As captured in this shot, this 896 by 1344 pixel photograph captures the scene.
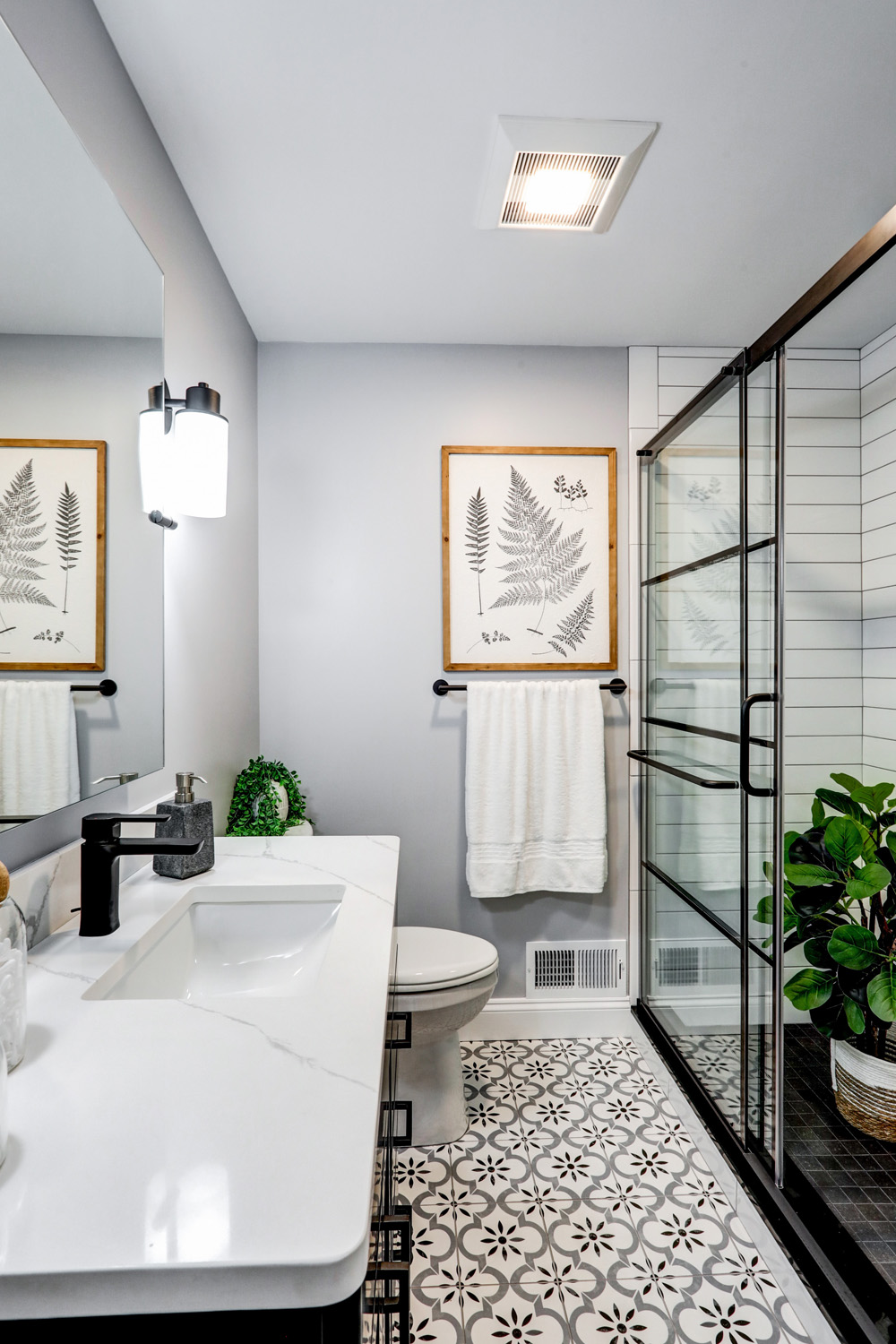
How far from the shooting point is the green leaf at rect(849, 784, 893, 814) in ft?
5.51

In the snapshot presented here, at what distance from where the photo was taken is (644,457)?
2.53 m

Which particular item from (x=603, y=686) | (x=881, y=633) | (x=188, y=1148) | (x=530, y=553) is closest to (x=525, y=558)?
(x=530, y=553)

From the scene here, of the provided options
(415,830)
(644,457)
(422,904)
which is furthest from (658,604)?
(422,904)

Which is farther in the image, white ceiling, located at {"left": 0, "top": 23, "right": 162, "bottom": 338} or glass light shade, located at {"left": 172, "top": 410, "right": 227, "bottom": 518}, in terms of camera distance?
glass light shade, located at {"left": 172, "top": 410, "right": 227, "bottom": 518}

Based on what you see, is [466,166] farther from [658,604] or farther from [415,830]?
[415,830]

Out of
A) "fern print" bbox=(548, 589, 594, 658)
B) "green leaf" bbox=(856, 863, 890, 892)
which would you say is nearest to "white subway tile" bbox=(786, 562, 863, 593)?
"green leaf" bbox=(856, 863, 890, 892)

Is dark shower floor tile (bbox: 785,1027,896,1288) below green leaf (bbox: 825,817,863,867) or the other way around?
below

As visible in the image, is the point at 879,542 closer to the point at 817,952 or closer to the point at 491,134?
the point at 817,952

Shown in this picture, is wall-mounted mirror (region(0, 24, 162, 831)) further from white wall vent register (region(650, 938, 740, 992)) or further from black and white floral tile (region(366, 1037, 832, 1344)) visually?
white wall vent register (region(650, 938, 740, 992))

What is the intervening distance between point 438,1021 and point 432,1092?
240 mm

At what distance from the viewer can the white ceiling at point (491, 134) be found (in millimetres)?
1258

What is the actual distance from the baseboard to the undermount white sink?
1400mm

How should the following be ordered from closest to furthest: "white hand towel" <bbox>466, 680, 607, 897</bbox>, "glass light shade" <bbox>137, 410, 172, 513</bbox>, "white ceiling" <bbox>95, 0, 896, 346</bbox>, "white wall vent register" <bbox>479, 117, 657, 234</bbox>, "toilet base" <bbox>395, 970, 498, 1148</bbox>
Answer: "white ceiling" <bbox>95, 0, 896, 346</bbox>
"glass light shade" <bbox>137, 410, 172, 513</bbox>
"white wall vent register" <bbox>479, 117, 657, 234</bbox>
"toilet base" <bbox>395, 970, 498, 1148</bbox>
"white hand towel" <bbox>466, 680, 607, 897</bbox>

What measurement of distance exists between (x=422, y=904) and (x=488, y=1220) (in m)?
0.95
